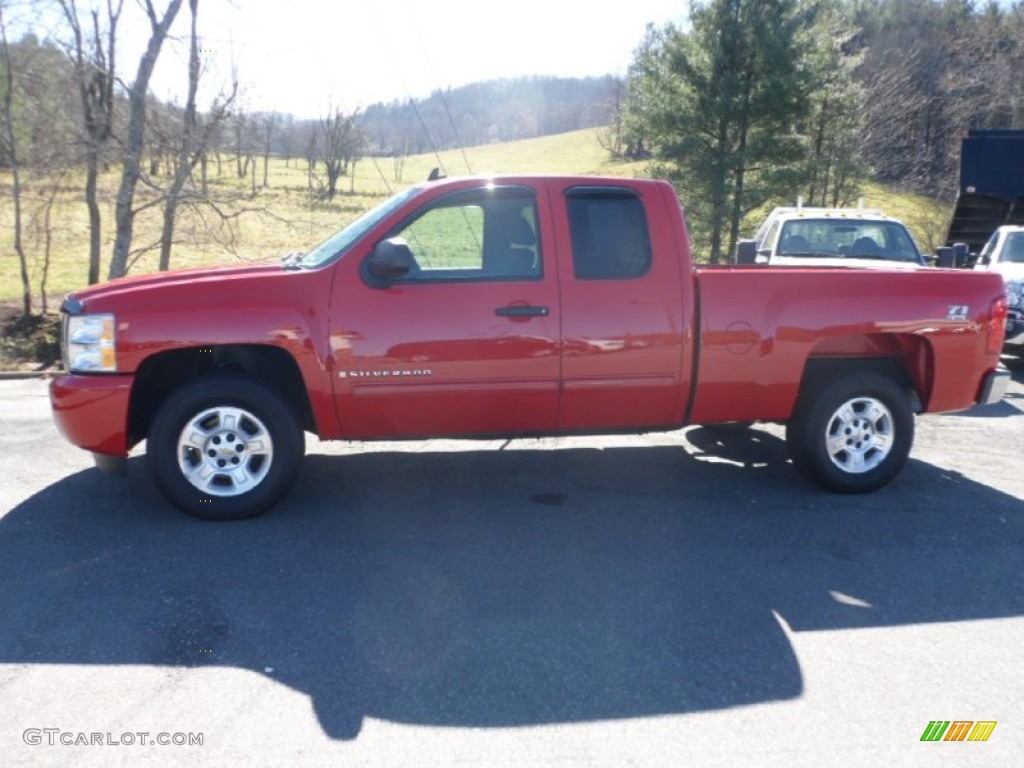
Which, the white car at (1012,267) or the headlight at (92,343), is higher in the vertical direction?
the white car at (1012,267)

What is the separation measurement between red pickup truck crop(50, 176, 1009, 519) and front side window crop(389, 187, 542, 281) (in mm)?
12

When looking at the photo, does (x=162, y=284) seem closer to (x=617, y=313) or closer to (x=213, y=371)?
(x=213, y=371)

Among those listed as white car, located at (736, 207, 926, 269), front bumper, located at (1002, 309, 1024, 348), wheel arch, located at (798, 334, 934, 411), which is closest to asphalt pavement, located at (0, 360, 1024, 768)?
A: wheel arch, located at (798, 334, 934, 411)

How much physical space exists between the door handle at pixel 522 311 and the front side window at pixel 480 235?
193mm

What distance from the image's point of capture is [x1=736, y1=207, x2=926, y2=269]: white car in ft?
33.8

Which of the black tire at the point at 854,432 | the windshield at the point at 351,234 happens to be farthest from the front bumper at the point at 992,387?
the windshield at the point at 351,234

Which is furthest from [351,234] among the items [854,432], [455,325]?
[854,432]

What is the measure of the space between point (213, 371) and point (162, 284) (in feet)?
1.88

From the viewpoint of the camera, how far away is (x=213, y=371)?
5273 mm

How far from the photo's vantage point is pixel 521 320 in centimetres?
522

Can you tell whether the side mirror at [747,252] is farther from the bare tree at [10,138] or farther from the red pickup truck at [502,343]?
the bare tree at [10,138]

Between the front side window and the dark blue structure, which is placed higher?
the dark blue structure

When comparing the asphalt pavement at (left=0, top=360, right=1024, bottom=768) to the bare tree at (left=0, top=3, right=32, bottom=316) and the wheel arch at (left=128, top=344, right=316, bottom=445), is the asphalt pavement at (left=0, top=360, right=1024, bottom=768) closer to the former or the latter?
the wheel arch at (left=128, top=344, right=316, bottom=445)

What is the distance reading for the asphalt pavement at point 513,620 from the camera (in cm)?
315
